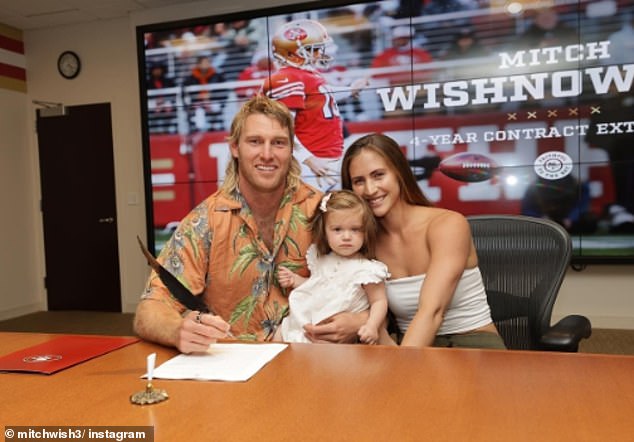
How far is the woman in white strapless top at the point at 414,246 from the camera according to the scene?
187 cm

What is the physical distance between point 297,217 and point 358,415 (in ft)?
3.92

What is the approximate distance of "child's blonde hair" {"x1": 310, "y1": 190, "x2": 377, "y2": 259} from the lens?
1.94 metres

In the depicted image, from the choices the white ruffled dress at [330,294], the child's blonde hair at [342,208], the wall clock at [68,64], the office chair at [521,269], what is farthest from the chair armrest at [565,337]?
the wall clock at [68,64]

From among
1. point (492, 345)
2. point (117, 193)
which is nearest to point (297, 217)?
point (492, 345)

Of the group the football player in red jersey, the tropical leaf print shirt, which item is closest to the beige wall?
the football player in red jersey

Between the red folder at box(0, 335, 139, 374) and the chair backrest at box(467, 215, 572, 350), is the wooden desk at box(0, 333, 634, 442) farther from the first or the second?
the chair backrest at box(467, 215, 572, 350)

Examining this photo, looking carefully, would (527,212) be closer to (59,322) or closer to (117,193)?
(117,193)

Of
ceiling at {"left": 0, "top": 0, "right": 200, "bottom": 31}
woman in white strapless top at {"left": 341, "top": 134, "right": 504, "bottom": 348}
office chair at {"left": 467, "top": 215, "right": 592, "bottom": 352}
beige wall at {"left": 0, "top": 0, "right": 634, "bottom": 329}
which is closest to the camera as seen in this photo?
woman in white strapless top at {"left": 341, "top": 134, "right": 504, "bottom": 348}

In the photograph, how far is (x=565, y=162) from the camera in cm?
428

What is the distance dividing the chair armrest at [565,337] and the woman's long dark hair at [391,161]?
2.18ft

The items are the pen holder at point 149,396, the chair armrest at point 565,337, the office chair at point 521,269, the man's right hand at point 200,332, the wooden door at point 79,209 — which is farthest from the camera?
the wooden door at point 79,209

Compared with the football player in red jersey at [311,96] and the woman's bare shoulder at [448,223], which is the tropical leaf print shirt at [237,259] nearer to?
the woman's bare shoulder at [448,223]

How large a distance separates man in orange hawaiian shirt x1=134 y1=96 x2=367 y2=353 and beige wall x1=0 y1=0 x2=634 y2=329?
401cm

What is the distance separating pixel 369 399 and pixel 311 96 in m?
4.11
